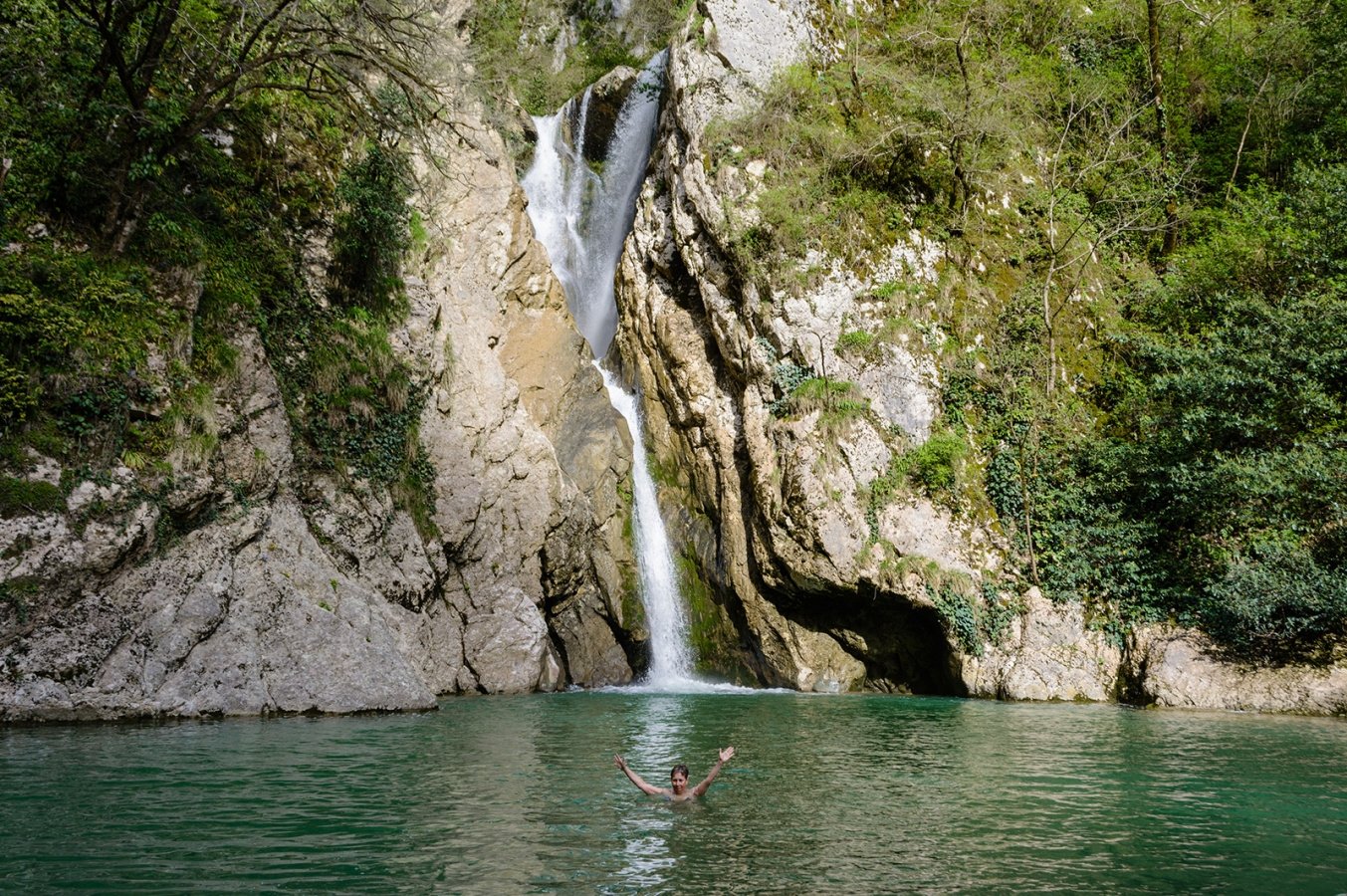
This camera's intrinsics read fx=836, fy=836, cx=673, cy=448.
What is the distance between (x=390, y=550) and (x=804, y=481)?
9692mm

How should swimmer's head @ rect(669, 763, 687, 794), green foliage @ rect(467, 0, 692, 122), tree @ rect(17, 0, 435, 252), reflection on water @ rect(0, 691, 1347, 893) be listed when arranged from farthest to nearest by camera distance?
green foliage @ rect(467, 0, 692, 122)
tree @ rect(17, 0, 435, 252)
swimmer's head @ rect(669, 763, 687, 794)
reflection on water @ rect(0, 691, 1347, 893)

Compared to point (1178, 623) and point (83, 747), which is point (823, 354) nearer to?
point (1178, 623)

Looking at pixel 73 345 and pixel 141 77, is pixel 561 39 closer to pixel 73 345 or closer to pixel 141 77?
pixel 141 77

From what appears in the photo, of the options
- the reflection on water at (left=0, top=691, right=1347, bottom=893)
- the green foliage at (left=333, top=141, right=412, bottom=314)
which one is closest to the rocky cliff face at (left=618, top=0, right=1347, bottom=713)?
the reflection on water at (left=0, top=691, right=1347, bottom=893)

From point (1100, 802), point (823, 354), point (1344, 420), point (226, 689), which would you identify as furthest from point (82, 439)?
point (1344, 420)

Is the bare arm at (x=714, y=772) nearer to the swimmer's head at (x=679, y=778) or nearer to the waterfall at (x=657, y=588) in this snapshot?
the swimmer's head at (x=679, y=778)

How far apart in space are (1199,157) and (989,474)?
48.3 feet

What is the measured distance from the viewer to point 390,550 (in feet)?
54.9

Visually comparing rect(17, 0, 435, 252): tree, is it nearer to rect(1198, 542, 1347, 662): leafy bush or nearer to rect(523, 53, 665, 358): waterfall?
rect(523, 53, 665, 358): waterfall

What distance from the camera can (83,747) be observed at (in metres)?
9.55

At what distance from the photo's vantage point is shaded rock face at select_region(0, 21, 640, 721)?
11.7 metres

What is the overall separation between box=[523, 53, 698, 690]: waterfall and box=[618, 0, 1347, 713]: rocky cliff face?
0.98 metres

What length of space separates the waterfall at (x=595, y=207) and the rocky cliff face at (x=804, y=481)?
0.98 metres

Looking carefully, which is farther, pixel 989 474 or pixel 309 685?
pixel 989 474
